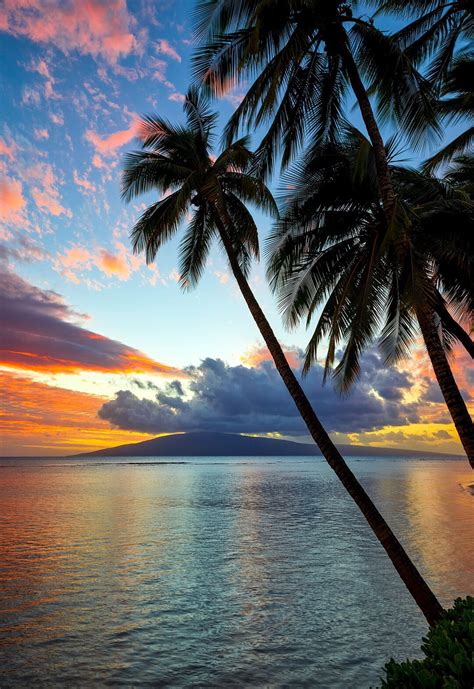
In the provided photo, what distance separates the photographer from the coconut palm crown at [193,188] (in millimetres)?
11602

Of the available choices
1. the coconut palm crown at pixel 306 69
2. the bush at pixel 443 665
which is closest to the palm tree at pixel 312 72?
the coconut palm crown at pixel 306 69

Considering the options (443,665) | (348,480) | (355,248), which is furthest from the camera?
(355,248)

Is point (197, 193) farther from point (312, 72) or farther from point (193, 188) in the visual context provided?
point (312, 72)

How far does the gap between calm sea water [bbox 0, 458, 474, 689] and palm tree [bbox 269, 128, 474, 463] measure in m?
5.65

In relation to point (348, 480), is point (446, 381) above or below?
above

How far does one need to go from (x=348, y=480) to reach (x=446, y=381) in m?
2.34

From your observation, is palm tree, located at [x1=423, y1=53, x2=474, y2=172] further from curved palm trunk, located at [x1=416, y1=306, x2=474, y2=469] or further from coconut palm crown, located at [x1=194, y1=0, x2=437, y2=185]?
curved palm trunk, located at [x1=416, y1=306, x2=474, y2=469]

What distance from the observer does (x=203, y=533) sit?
23828 mm

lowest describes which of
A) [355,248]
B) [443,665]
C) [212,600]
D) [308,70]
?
[212,600]

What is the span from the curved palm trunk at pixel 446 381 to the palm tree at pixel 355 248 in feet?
6.80

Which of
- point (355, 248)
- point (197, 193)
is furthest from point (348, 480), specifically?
point (197, 193)

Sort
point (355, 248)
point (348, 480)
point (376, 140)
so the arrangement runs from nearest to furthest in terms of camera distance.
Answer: point (348, 480)
point (376, 140)
point (355, 248)

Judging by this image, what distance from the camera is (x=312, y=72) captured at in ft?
33.7

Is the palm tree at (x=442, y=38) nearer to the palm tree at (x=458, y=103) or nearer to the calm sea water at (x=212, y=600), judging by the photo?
the palm tree at (x=458, y=103)
